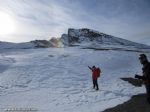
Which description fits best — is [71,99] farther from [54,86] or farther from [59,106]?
[54,86]

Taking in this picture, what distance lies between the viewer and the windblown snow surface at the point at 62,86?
15.7 meters

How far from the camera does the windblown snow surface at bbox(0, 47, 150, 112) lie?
15695mm

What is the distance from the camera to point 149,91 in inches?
348

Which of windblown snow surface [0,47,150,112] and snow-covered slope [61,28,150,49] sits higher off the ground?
snow-covered slope [61,28,150,49]

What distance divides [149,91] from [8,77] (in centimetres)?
1705

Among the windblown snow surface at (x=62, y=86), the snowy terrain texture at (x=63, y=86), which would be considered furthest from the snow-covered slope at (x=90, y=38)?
the windblown snow surface at (x=62, y=86)

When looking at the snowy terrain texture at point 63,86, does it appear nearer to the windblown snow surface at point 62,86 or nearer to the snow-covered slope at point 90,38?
the windblown snow surface at point 62,86

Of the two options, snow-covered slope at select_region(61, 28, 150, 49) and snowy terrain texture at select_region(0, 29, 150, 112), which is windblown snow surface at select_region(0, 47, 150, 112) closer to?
snowy terrain texture at select_region(0, 29, 150, 112)

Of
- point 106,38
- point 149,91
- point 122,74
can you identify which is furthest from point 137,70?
point 106,38

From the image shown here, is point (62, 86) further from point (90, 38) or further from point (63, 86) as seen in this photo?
point (90, 38)

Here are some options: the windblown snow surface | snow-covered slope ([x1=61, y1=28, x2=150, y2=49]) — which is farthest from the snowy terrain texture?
snow-covered slope ([x1=61, y1=28, x2=150, y2=49])

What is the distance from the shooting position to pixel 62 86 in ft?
69.6

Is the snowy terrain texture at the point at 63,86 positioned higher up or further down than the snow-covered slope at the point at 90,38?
further down

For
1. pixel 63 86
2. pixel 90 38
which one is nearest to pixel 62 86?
pixel 63 86
